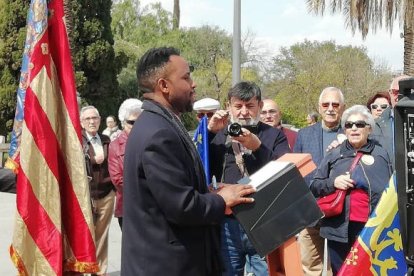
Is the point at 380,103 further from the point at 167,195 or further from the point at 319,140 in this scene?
the point at 167,195

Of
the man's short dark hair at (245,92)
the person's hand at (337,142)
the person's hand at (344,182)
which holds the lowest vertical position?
the person's hand at (344,182)

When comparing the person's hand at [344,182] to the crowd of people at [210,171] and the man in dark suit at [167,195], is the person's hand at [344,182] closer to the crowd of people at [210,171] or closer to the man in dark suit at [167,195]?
the crowd of people at [210,171]

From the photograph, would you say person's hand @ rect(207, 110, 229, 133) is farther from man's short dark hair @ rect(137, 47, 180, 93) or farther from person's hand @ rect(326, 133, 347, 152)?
man's short dark hair @ rect(137, 47, 180, 93)

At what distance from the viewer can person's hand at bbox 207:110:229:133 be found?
163 inches

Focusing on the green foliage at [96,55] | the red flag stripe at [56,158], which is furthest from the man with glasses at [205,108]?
the green foliage at [96,55]

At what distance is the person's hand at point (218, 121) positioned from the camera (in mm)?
4137

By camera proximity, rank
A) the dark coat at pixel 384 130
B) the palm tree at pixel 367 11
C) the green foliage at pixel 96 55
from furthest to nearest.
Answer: the green foliage at pixel 96 55 → the palm tree at pixel 367 11 → the dark coat at pixel 384 130

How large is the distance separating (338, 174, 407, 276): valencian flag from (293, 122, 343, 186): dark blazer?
1.85m

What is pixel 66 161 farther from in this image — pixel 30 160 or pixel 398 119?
pixel 398 119

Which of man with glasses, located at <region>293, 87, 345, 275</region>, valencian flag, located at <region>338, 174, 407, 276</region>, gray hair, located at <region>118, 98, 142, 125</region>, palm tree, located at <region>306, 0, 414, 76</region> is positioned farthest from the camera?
palm tree, located at <region>306, 0, 414, 76</region>

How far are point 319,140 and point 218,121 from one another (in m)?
1.52

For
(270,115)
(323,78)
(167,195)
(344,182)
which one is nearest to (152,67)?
(167,195)

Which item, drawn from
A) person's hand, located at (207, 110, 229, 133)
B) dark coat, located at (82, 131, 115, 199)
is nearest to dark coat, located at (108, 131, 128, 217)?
dark coat, located at (82, 131, 115, 199)

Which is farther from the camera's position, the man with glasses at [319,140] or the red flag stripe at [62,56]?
the man with glasses at [319,140]
